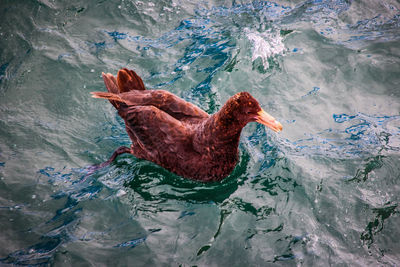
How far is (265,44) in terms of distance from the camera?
20.3ft

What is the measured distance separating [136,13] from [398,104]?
4734 mm

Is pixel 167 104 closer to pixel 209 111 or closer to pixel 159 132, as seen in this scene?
pixel 159 132

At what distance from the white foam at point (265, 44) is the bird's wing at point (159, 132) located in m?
2.42

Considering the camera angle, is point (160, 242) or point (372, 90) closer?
point (160, 242)

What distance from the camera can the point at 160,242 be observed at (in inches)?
148

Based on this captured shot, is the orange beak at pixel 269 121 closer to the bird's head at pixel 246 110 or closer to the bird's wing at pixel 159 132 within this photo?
the bird's head at pixel 246 110

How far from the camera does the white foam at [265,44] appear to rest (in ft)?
19.7

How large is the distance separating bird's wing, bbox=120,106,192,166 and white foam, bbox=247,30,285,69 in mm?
2422

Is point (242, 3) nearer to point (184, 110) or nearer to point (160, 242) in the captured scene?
point (184, 110)

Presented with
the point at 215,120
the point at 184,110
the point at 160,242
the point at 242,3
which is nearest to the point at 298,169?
the point at 215,120

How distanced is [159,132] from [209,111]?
1.30m

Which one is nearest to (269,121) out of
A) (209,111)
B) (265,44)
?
(209,111)

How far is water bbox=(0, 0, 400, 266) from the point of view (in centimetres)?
374

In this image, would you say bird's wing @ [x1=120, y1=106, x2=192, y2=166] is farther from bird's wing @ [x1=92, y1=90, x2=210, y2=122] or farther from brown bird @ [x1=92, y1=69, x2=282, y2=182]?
bird's wing @ [x1=92, y1=90, x2=210, y2=122]
